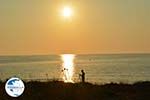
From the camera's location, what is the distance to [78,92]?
1041 inches

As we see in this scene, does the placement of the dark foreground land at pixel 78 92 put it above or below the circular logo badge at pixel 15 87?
below

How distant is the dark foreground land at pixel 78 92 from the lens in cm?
2562

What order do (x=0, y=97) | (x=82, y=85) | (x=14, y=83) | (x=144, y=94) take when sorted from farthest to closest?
(x=82, y=85) → (x=144, y=94) → (x=0, y=97) → (x=14, y=83)

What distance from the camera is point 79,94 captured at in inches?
1024

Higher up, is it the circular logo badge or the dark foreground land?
the circular logo badge

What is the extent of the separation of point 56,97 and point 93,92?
2174mm

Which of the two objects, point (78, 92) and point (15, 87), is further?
point (78, 92)

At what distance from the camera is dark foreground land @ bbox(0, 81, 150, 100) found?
84.1 feet

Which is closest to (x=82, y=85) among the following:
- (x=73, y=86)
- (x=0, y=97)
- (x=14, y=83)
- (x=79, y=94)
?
(x=73, y=86)

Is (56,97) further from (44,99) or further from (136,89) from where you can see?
(136,89)

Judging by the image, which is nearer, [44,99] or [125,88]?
[44,99]

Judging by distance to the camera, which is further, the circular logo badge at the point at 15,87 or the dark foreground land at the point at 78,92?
the dark foreground land at the point at 78,92

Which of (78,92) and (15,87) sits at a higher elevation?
(15,87)

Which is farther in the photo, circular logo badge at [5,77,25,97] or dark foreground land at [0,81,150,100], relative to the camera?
dark foreground land at [0,81,150,100]
